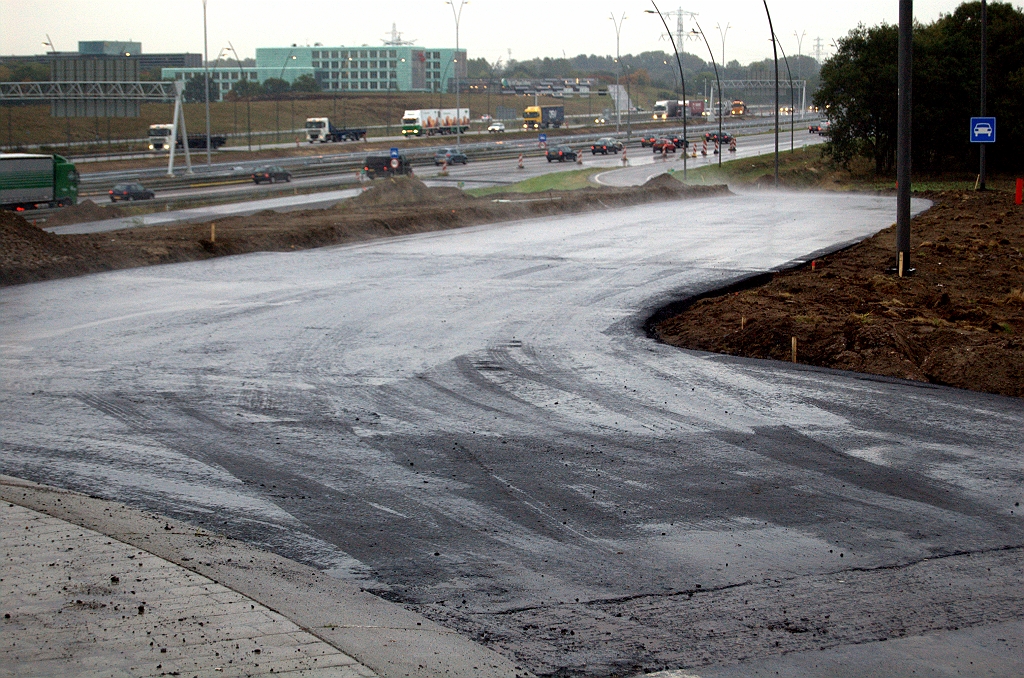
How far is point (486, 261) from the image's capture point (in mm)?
26922

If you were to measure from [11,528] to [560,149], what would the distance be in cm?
8032

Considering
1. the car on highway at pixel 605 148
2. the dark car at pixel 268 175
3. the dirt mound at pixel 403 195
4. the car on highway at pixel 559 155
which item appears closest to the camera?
the dirt mound at pixel 403 195

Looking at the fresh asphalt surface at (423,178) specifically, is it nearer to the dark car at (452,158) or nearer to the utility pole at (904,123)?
the dark car at (452,158)

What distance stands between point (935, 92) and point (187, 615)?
6472 cm

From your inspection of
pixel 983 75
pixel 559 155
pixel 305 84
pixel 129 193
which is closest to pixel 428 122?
pixel 559 155

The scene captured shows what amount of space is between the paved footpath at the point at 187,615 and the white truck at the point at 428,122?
10652 centimetres

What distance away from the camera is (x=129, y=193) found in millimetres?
52906

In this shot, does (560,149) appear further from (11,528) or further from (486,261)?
(11,528)

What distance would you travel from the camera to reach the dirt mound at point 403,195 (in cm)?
4934

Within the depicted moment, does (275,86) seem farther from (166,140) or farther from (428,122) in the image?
(166,140)

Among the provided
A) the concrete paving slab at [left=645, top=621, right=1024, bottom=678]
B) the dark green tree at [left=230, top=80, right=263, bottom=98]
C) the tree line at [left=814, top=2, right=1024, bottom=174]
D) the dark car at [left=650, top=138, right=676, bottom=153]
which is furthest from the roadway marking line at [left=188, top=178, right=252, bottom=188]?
the dark green tree at [left=230, top=80, right=263, bottom=98]

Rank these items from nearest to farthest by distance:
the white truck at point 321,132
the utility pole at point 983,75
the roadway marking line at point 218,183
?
1. the utility pole at point 983,75
2. the roadway marking line at point 218,183
3. the white truck at point 321,132

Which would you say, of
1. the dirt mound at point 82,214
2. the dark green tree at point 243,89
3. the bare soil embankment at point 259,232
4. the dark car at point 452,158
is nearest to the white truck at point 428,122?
the dark car at point 452,158

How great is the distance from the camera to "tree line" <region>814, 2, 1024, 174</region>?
2452 inches
